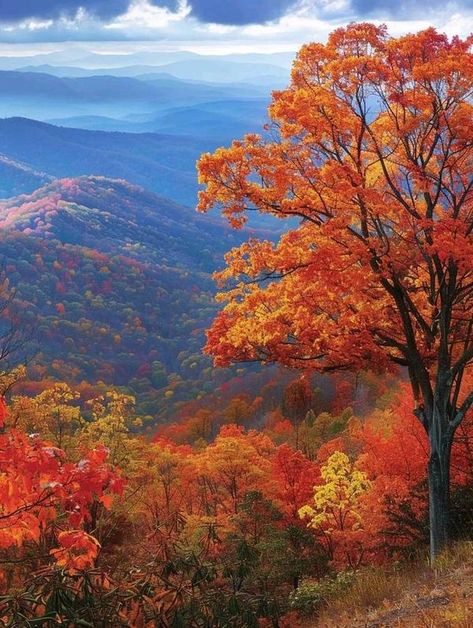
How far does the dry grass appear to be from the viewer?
6284 mm

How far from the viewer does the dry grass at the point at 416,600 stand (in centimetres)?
628

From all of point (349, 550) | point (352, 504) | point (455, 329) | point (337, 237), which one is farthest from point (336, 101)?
point (352, 504)

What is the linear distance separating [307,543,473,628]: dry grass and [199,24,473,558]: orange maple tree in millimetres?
1800

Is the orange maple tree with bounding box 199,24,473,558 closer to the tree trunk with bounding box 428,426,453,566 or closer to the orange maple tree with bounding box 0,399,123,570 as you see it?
the tree trunk with bounding box 428,426,453,566

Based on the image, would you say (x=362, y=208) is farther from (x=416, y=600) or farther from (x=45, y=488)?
(x=45, y=488)

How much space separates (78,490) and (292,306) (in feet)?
19.8

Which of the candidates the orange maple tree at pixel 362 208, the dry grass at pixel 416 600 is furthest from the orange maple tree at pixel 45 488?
the orange maple tree at pixel 362 208

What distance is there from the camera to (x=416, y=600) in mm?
7422

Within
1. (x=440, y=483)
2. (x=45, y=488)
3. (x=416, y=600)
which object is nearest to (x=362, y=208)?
(x=440, y=483)

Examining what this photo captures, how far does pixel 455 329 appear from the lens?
12508 mm

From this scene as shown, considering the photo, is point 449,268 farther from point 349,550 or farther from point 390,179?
point 349,550

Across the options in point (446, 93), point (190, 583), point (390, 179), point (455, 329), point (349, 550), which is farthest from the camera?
point (349, 550)

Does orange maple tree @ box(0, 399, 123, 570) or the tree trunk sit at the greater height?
orange maple tree @ box(0, 399, 123, 570)

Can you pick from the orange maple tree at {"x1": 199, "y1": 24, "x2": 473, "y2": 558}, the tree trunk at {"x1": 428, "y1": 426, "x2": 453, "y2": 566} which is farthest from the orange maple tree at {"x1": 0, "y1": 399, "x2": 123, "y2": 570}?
the tree trunk at {"x1": 428, "y1": 426, "x2": 453, "y2": 566}
